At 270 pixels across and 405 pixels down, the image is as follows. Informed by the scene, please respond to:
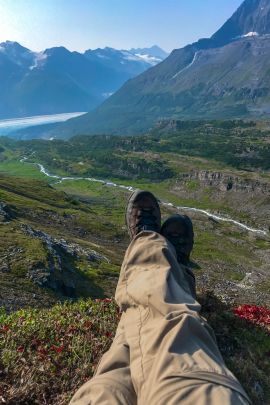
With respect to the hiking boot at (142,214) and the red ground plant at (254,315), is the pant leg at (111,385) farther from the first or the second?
the hiking boot at (142,214)

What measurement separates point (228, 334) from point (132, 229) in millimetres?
3665

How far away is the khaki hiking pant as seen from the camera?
4.55 metres

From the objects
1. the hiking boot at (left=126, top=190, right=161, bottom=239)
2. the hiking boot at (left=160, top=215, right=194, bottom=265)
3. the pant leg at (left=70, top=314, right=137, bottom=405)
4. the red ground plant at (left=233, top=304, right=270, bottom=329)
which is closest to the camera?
the pant leg at (left=70, top=314, right=137, bottom=405)

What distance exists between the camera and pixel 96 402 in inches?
198

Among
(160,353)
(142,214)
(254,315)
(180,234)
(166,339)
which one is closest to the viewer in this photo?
(160,353)

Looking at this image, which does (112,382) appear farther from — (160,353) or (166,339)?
(166,339)

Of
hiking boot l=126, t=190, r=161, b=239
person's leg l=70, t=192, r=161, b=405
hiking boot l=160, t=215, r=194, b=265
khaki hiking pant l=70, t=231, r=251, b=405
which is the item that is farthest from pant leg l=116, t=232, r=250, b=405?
hiking boot l=126, t=190, r=161, b=239

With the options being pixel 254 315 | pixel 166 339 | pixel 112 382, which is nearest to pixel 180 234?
pixel 254 315

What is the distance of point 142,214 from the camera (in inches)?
458

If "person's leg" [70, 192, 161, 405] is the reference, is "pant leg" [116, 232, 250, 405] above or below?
above

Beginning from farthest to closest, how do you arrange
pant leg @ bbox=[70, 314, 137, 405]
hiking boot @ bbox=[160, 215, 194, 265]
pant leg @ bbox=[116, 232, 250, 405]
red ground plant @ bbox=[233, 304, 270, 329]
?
hiking boot @ bbox=[160, 215, 194, 265]
red ground plant @ bbox=[233, 304, 270, 329]
pant leg @ bbox=[70, 314, 137, 405]
pant leg @ bbox=[116, 232, 250, 405]

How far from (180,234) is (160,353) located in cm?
577

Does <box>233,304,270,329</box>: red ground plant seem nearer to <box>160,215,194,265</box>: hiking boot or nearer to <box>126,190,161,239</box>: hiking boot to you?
<box>160,215,194,265</box>: hiking boot

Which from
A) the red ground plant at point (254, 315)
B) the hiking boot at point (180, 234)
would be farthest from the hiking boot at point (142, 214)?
the red ground plant at point (254, 315)
